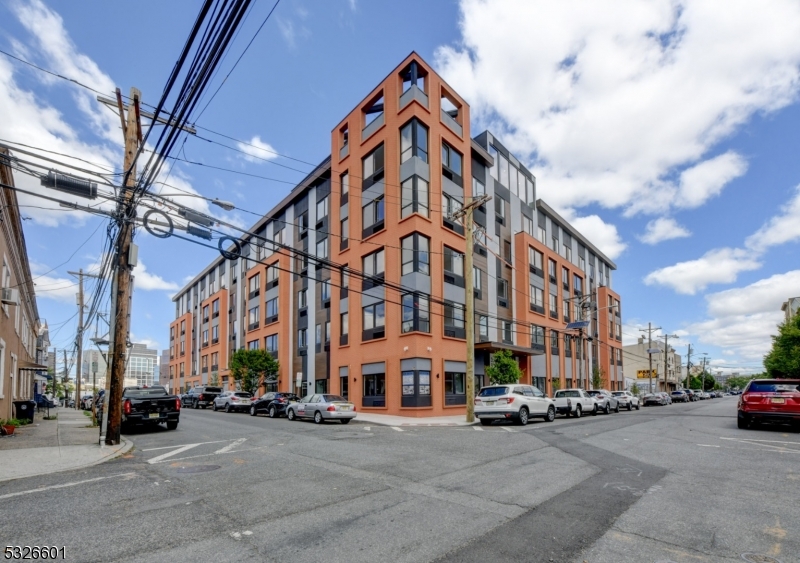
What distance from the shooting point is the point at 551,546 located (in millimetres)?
4984

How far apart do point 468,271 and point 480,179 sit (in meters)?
15.5

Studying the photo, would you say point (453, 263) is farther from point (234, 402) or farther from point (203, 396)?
point (203, 396)

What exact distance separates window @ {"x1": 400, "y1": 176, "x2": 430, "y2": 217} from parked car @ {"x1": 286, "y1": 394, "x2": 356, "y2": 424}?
1184cm

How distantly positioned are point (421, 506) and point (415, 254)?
21.8 m

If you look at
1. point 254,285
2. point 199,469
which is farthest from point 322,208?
point 199,469

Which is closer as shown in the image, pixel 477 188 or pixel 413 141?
pixel 413 141

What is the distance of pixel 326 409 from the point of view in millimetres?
21719

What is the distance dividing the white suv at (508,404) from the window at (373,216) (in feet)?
46.1

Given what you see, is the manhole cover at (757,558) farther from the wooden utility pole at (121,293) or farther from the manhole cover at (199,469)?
the wooden utility pole at (121,293)

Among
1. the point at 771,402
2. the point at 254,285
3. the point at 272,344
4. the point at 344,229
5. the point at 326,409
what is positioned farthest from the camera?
the point at 254,285

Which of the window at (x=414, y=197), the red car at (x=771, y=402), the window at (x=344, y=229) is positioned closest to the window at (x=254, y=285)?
the window at (x=344, y=229)

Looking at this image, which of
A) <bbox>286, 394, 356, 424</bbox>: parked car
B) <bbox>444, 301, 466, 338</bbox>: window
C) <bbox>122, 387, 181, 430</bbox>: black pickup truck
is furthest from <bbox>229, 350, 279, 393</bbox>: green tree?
<bbox>122, 387, 181, 430</bbox>: black pickup truck

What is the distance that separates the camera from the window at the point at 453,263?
1174 inches

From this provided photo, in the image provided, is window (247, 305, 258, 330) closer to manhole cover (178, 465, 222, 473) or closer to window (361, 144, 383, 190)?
window (361, 144, 383, 190)
